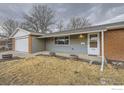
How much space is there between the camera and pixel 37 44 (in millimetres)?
16203

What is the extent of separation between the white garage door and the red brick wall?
10755 millimetres

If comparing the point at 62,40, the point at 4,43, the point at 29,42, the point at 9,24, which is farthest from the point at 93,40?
the point at 9,24

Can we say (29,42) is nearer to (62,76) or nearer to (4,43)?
(62,76)

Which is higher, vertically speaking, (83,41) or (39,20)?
(39,20)

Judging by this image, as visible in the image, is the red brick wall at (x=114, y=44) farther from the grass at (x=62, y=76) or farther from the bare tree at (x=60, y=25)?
the bare tree at (x=60, y=25)

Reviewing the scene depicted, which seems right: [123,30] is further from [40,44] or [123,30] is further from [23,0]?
[40,44]

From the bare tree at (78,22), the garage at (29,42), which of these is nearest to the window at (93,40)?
the garage at (29,42)

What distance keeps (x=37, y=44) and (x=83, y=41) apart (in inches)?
270

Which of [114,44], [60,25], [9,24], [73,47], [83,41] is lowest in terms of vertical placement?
[73,47]

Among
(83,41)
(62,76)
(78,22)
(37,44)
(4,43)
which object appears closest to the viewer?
(62,76)

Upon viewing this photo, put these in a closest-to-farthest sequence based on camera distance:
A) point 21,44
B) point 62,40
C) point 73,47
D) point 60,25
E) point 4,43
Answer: point 73,47
point 62,40
point 21,44
point 4,43
point 60,25

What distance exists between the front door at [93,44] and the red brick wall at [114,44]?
937mm

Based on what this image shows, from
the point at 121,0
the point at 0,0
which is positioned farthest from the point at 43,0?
the point at 121,0

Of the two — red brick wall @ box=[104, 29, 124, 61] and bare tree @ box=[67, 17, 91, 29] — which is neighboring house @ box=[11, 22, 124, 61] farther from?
bare tree @ box=[67, 17, 91, 29]
